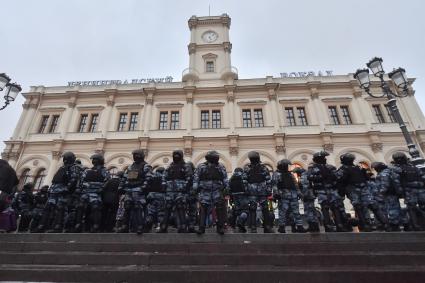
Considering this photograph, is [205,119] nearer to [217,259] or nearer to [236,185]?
[236,185]

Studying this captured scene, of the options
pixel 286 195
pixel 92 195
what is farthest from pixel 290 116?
pixel 92 195

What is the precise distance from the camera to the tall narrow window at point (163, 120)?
2048 cm

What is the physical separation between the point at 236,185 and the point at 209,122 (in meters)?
14.1

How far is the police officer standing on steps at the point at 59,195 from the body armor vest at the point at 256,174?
15.0ft

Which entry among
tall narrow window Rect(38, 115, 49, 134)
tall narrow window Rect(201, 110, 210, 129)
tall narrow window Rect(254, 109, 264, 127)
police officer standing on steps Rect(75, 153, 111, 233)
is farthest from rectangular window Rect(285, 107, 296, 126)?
tall narrow window Rect(38, 115, 49, 134)

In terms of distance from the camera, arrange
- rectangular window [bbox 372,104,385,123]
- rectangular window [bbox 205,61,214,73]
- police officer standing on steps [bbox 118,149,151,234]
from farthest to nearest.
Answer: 1. rectangular window [bbox 205,61,214,73]
2. rectangular window [bbox 372,104,385,123]
3. police officer standing on steps [bbox 118,149,151,234]

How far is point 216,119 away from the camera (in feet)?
67.4

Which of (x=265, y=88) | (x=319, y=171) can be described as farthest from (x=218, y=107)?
(x=319, y=171)

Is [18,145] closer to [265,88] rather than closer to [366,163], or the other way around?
[265,88]

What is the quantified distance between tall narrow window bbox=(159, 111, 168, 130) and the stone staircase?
15389 millimetres

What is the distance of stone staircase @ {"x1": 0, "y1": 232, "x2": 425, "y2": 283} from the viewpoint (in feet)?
12.0

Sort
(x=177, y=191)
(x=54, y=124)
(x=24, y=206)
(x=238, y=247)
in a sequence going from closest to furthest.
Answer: (x=238, y=247) → (x=177, y=191) → (x=24, y=206) → (x=54, y=124)

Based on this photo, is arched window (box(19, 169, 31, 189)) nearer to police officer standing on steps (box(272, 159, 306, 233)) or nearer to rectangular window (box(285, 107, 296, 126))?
police officer standing on steps (box(272, 159, 306, 233))

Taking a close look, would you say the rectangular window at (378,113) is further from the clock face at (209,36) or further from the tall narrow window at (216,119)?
the clock face at (209,36)
